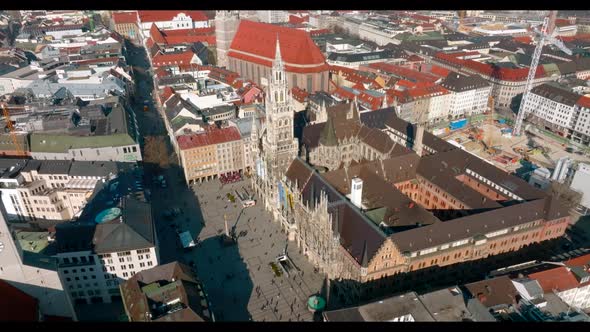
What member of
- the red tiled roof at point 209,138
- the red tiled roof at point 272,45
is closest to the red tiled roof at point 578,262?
the red tiled roof at point 209,138

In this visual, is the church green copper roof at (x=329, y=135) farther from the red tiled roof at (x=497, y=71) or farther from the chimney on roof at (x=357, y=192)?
the red tiled roof at (x=497, y=71)

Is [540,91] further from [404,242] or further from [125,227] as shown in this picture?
[125,227]

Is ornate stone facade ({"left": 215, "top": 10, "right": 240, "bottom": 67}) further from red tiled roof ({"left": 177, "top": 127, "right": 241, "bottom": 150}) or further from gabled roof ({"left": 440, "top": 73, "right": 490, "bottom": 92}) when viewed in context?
gabled roof ({"left": 440, "top": 73, "right": 490, "bottom": 92})

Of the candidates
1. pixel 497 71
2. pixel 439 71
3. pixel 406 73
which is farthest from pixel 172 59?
pixel 497 71

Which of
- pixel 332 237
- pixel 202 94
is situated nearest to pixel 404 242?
pixel 332 237
